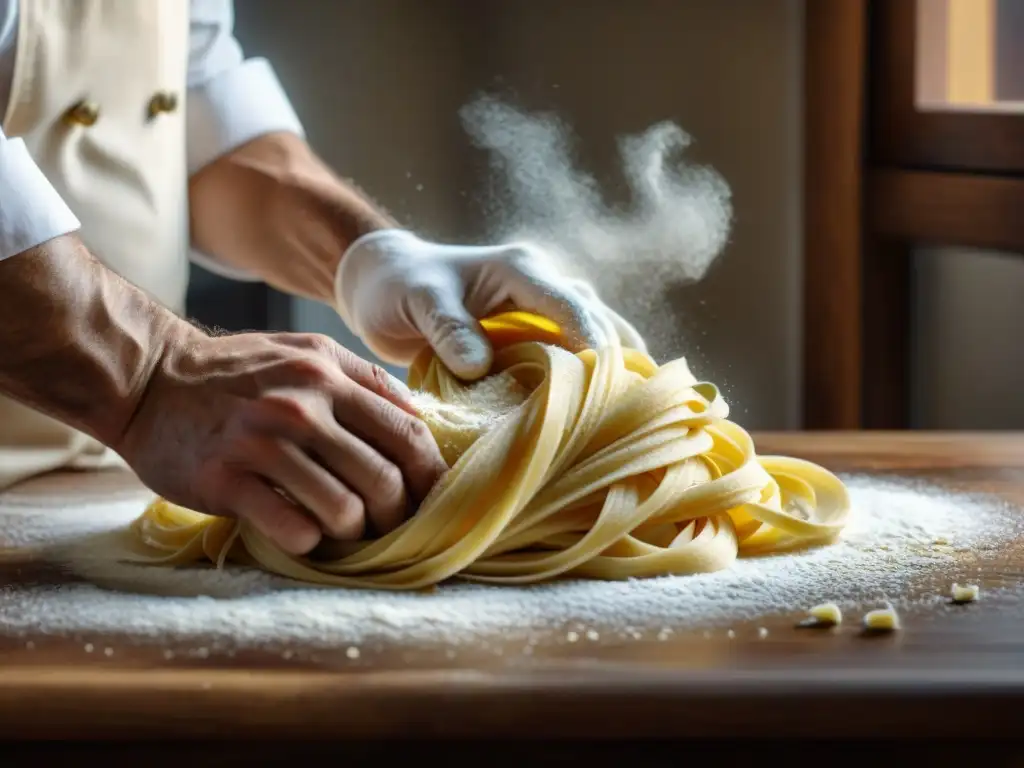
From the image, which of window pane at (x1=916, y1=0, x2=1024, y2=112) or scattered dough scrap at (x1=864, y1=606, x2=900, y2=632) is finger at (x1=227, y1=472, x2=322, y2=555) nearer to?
scattered dough scrap at (x1=864, y1=606, x2=900, y2=632)

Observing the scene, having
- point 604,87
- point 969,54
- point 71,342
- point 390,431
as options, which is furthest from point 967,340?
point 71,342

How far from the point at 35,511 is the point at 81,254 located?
12.3 inches

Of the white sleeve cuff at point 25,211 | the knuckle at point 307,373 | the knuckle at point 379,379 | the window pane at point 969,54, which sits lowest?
the knuckle at point 379,379

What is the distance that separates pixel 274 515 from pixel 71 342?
20cm

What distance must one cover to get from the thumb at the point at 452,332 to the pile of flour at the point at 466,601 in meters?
0.23

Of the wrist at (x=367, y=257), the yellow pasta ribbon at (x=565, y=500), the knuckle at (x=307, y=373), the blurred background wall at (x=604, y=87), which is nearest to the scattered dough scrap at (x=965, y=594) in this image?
the yellow pasta ribbon at (x=565, y=500)

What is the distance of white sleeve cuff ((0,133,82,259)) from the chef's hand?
310 mm

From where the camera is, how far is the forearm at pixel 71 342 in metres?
0.92

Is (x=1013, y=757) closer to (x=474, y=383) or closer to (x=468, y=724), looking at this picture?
(x=468, y=724)

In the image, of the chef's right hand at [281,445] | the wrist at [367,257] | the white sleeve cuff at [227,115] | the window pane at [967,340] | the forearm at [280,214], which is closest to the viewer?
the chef's right hand at [281,445]

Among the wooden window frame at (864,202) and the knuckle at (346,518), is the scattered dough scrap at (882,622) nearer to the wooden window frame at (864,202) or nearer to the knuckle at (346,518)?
the knuckle at (346,518)

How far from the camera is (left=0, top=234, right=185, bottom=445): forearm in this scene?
92 centimetres

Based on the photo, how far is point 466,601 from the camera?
865 millimetres

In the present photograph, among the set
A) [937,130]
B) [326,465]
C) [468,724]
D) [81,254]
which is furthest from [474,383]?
[937,130]
